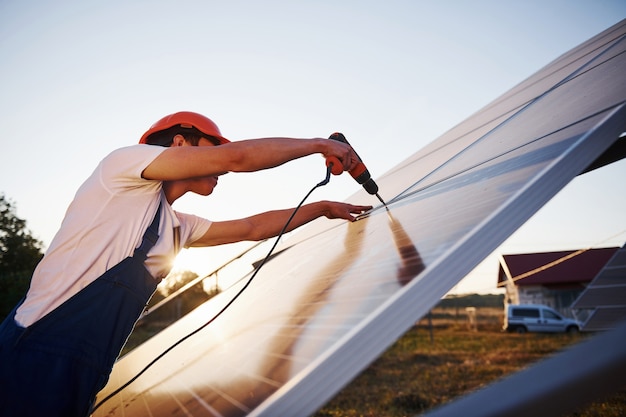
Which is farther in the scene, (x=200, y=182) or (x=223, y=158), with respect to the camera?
(x=200, y=182)

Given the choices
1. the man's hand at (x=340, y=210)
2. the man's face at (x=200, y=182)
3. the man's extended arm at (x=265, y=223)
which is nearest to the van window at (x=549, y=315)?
the man's hand at (x=340, y=210)

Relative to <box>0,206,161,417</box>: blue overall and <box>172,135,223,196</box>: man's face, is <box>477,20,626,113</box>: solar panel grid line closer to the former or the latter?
<box>172,135,223,196</box>: man's face

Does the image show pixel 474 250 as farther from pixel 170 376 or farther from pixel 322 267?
pixel 170 376

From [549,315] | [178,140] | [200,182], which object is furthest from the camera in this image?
[549,315]

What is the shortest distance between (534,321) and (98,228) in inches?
1096

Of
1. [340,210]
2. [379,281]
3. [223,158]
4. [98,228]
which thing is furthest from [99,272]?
[340,210]

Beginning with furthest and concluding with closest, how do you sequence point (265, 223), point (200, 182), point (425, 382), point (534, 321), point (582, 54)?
point (534, 321) < point (425, 382) < point (582, 54) < point (265, 223) < point (200, 182)

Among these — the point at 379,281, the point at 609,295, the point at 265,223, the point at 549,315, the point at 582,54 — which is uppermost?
the point at 582,54

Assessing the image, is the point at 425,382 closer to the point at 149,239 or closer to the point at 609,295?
the point at 609,295

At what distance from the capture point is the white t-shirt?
66.8 inches

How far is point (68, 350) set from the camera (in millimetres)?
1477

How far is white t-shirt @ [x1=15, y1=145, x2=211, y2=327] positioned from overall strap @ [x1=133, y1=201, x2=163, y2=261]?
0.02 meters

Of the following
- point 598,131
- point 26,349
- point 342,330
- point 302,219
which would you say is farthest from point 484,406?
point 302,219

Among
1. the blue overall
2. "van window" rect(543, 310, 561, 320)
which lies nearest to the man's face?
the blue overall
